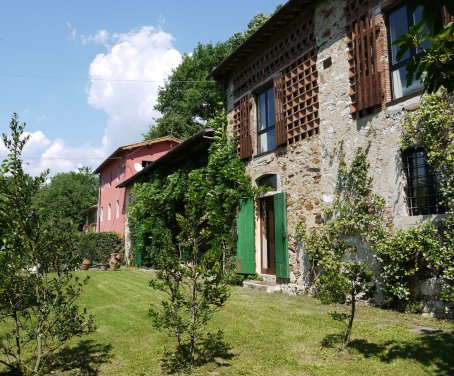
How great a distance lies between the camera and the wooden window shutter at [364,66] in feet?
23.6

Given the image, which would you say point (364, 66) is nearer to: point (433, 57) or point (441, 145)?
point (441, 145)

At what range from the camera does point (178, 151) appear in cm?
1360

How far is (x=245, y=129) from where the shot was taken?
437 inches

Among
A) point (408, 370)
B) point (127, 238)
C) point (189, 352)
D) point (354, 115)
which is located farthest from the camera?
point (127, 238)

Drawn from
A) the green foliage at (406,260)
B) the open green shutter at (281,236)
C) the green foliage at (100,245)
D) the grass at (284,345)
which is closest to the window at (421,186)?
the green foliage at (406,260)

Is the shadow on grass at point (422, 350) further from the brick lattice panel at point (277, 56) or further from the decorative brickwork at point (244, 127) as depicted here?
the decorative brickwork at point (244, 127)

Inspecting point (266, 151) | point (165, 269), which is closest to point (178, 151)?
point (266, 151)

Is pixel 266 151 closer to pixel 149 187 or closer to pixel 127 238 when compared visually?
pixel 149 187

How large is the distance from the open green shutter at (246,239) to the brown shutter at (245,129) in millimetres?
1343

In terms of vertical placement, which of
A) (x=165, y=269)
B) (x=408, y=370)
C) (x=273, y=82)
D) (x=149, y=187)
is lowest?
(x=408, y=370)

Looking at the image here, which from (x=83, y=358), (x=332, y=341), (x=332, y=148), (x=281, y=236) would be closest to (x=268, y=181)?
(x=281, y=236)

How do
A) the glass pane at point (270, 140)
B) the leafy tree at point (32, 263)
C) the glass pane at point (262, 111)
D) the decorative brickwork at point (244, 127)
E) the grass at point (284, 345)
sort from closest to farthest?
the leafy tree at point (32, 263) → the grass at point (284, 345) → the glass pane at point (270, 140) → the glass pane at point (262, 111) → the decorative brickwork at point (244, 127)

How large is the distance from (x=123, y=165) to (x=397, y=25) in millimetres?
19529

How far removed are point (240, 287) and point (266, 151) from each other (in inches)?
134
